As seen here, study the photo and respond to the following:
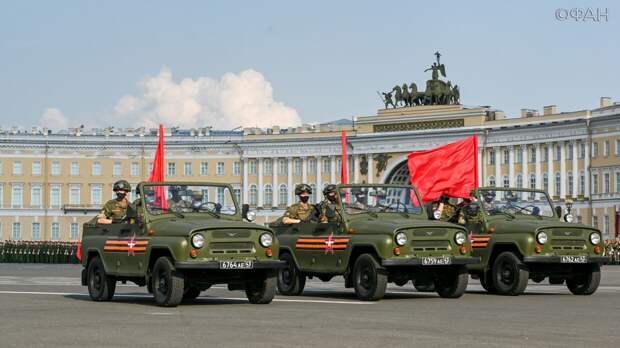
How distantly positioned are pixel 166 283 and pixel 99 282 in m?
2.88

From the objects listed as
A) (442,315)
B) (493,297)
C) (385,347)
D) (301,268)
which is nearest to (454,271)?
(493,297)

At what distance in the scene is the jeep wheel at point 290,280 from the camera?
25.4m

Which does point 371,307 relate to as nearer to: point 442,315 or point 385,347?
point 442,315

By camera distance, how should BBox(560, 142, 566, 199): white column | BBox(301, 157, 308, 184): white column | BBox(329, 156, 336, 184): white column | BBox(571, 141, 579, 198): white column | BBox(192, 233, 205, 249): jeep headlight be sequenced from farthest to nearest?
BBox(301, 157, 308, 184): white column
BBox(329, 156, 336, 184): white column
BBox(560, 142, 566, 199): white column
BBox(571, 141, 579, 198): white column
BBox(192, 233, 205, 249): jeep headlight

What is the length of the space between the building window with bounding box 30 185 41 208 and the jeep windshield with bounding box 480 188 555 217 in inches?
4129

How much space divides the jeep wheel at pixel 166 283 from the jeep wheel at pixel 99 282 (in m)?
2.02

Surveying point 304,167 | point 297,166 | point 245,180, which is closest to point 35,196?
point 245,180

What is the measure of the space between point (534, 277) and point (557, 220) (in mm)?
1275

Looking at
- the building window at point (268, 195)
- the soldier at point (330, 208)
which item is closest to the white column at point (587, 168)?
the building window at point (268, 195)

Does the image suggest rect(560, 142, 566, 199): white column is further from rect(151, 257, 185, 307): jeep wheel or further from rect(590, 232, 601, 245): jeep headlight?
rect(151, 257, 185, 307): jeep wheel

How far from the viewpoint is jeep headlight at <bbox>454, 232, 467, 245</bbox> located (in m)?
23.0

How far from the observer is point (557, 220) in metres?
25.9

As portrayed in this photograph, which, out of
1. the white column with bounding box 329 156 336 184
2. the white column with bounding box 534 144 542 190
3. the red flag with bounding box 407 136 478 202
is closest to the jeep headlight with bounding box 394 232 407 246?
the red flag with bounding box 407 136 478 202

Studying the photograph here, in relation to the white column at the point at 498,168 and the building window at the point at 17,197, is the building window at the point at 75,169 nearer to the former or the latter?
the building window at the point at 17,197
